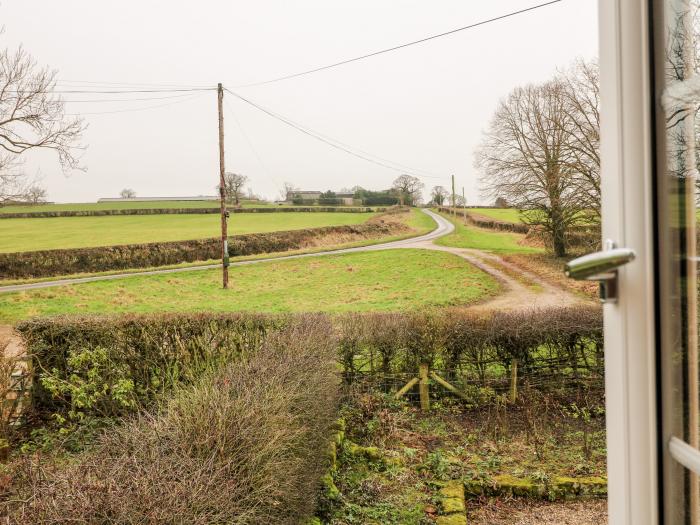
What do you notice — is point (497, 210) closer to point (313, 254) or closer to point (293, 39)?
point (313, 254)

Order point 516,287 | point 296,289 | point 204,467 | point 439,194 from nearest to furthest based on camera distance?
point 204,467 < point 516,287 < point 296,289 < point 439,194

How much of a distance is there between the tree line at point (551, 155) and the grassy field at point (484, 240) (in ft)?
2.07

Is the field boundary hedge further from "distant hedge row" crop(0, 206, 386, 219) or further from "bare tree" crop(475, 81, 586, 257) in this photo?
"bare tree" crop(475, 81, 586, 257)

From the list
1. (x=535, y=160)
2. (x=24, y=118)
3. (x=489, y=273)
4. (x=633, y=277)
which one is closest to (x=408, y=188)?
(x=489, y=273)

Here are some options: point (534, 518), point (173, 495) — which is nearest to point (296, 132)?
point (534, 518)

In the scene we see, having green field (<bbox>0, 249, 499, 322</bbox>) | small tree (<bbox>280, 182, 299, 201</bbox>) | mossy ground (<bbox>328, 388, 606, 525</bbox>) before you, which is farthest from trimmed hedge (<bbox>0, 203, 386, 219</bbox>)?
mossy ground (<bbox>328, 388, 606, 525</bbox>)

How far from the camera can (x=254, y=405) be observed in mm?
2033

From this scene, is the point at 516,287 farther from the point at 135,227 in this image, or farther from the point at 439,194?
the point at 135,227

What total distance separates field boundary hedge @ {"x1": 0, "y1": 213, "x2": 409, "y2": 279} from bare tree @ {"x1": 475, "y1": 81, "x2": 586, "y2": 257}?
263cm

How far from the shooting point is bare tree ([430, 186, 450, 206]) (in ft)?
33.8

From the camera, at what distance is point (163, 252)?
10039mm

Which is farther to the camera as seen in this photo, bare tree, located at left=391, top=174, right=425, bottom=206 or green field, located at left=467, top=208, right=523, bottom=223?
bare tree, located at left=391, top=174, right=425, bottom=206

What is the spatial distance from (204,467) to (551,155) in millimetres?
7593

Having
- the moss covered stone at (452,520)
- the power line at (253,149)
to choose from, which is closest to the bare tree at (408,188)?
the power line at (253,149)
